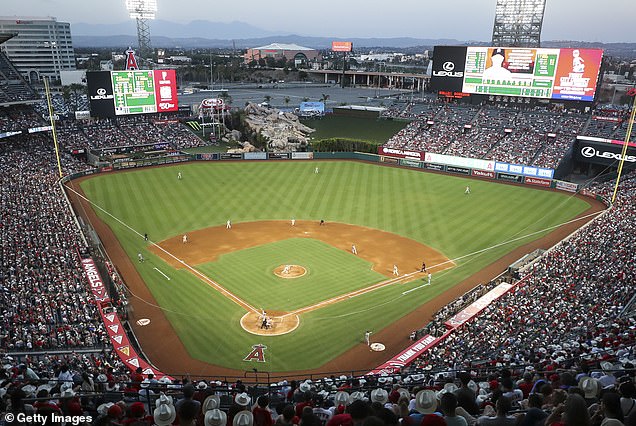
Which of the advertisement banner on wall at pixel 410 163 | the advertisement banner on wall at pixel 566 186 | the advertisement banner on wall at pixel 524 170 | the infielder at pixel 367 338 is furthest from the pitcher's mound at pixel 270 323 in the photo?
the advertisement banner on wall at pixel 410 163

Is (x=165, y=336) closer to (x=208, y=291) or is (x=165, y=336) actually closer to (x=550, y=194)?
(x=208, y=291)

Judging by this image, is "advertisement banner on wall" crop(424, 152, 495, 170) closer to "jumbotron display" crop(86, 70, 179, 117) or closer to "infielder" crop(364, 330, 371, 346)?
"jumbotron display" crop(86, 70, 179, 117)

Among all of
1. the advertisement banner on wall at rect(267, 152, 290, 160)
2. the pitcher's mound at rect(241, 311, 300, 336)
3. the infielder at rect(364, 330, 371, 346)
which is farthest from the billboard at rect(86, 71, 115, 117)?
the infielder at rect(364, 330, 371, 346)

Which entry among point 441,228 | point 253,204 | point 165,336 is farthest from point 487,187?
point 165,336

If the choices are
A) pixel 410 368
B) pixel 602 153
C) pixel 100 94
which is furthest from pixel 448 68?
pixel 410 368

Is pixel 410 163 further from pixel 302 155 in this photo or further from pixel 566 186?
pixel 566 186

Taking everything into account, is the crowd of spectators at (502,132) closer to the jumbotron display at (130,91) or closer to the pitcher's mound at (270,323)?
the jumbotron display at (130,91)
